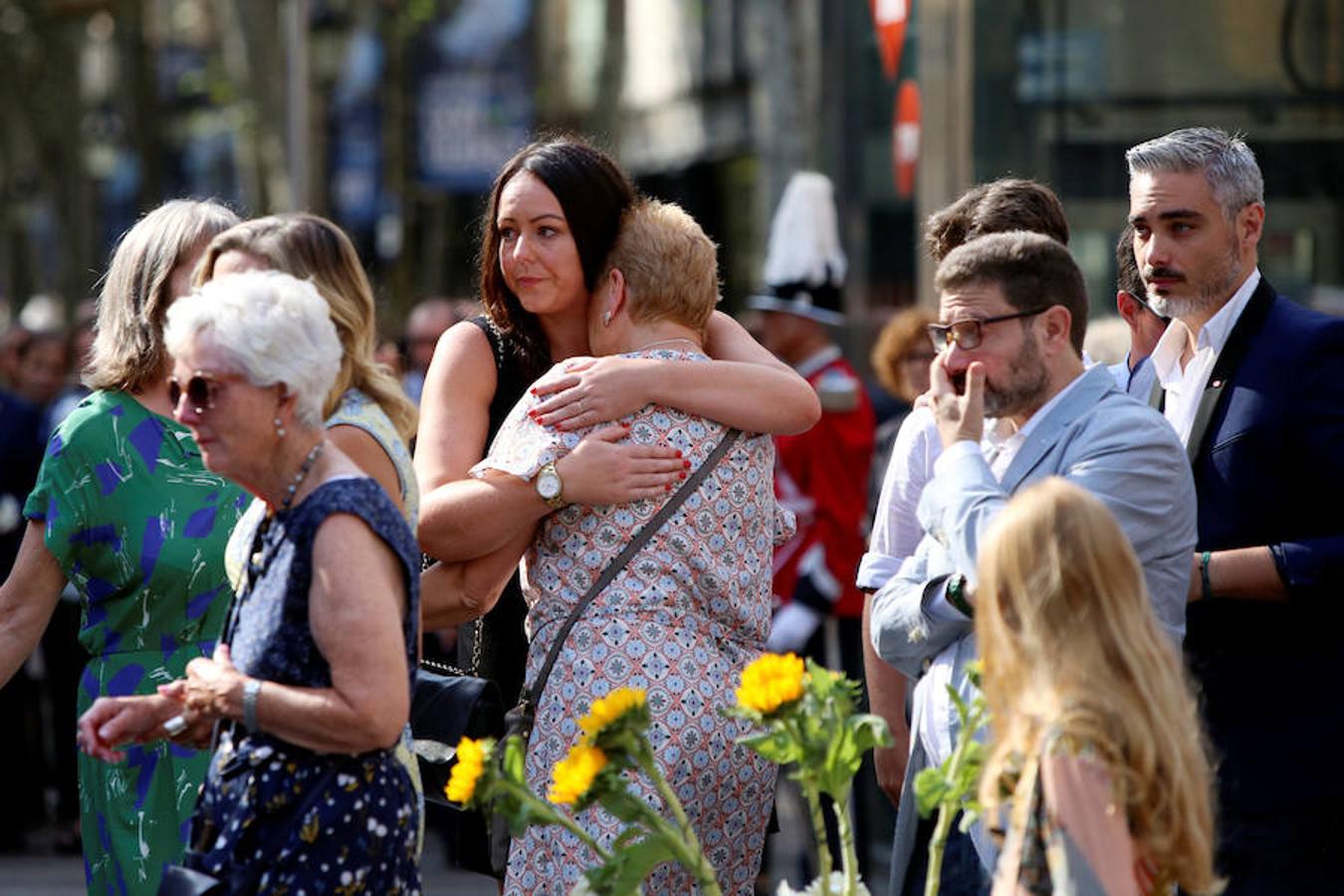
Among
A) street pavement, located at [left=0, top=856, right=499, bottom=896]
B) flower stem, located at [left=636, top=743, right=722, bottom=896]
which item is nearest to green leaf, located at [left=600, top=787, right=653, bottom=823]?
flower stem, located at [left=636, top=743, right=722, bottom=896]

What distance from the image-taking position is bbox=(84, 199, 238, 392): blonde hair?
190 inches

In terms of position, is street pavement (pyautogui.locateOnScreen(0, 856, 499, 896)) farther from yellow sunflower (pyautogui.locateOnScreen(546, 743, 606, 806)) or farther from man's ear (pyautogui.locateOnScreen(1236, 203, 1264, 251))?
yellow sunflower (pyautogui.locateOnScreen(546, 743, 606, 806))

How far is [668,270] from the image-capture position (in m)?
4.69

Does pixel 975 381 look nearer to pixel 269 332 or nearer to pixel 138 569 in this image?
pixel 269 332

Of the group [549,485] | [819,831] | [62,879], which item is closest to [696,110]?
[62,879]

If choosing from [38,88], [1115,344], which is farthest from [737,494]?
[38,88]

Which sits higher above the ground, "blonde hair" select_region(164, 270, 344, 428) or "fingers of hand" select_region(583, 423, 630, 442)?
"blonde hair" select_region(164, 270, 344, 428)

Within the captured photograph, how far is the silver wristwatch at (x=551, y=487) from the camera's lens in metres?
4.46

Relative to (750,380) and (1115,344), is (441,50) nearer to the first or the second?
(1115,344)

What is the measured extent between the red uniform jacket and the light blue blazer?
383cm

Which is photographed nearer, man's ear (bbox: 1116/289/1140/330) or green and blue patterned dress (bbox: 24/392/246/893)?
green and blue patterned dress (bbox: 24/392/246/893)

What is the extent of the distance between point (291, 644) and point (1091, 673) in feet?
4.12

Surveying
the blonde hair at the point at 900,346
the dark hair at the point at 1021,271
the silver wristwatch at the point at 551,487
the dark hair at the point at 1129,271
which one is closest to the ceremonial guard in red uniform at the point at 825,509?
the blonde hair at the point at 900,346

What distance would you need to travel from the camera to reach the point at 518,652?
511 cm
